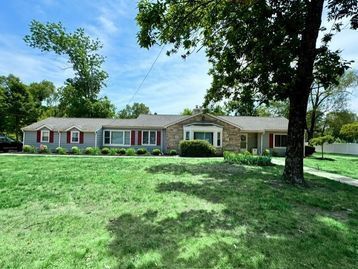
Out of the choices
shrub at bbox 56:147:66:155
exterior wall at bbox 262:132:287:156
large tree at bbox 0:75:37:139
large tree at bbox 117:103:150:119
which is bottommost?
shrub at bbox 56:147:66:155

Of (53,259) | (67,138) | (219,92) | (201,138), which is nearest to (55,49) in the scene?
(67,138)

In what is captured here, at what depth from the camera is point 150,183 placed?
955 cm

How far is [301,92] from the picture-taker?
997 cm

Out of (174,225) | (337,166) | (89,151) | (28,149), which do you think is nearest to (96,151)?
(89,151)

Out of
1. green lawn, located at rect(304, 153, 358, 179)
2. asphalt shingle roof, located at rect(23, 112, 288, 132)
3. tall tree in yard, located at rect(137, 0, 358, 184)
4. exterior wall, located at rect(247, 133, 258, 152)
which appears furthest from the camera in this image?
exterior wall, located at rect(247, 133, 258, 152)

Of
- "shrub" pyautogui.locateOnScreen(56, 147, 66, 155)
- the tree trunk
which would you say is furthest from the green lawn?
"shrub" pyautogui.locateOnScreen(56, 147, 66, 155)

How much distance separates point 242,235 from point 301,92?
6.88 metres

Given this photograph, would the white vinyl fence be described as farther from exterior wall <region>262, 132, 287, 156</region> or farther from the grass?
the grass

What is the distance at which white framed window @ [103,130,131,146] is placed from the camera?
1099 inches

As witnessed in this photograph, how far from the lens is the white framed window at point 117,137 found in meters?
27.9

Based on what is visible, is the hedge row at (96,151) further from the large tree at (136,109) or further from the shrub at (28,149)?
the large tree at (136,109)

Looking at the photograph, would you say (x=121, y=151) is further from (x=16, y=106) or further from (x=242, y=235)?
(x=242, y=235)

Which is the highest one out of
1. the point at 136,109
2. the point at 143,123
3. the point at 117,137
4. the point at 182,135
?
the point at 136,109

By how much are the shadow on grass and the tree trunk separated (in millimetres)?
2418
